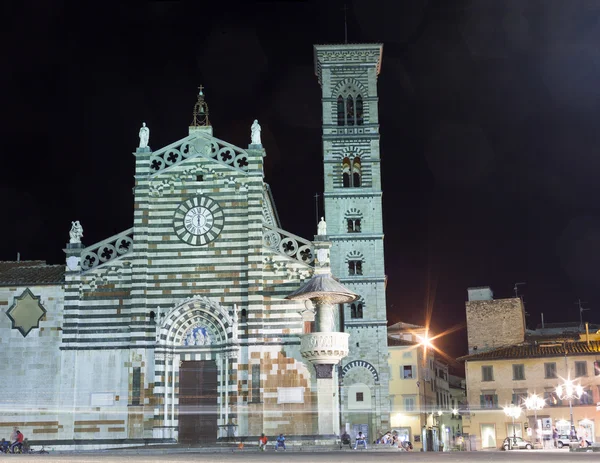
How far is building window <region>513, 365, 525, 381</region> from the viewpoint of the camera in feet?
156

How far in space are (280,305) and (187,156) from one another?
22.8ft

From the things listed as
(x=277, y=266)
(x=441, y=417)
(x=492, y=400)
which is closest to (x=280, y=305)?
(x=277, y=266)

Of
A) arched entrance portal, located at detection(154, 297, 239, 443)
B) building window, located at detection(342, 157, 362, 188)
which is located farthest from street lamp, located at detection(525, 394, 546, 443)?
arched entrance portal, located at detection(154, 297, 239, 443)

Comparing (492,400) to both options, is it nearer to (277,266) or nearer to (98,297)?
(277,266)

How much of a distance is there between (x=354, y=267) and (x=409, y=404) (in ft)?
39.5

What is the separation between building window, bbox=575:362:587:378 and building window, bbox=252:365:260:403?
73.9 feet

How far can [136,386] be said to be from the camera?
102ft

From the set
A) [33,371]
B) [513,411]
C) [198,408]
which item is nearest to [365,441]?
[198,408]

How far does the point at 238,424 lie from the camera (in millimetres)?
30656

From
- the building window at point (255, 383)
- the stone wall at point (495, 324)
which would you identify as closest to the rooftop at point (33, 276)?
the building window at point (255, 383)

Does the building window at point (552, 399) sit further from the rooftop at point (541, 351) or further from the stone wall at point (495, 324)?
the stone wall at point (495, 324)

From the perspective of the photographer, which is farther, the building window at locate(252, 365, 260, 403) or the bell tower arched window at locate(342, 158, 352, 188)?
the bell tower arched window at locate(342, 158, 352, 188)

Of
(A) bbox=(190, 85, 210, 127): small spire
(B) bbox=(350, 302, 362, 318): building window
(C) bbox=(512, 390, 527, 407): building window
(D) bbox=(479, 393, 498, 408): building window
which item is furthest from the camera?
(D) bbox=(479, 393, 498, 408): building window

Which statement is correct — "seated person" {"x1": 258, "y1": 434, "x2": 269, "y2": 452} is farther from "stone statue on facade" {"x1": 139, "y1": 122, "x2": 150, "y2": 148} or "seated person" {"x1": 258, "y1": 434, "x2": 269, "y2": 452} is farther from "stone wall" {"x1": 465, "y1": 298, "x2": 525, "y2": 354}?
"stone wall" {"x1": 465, "y1": 298, "x2": 525, "y2": 354}
